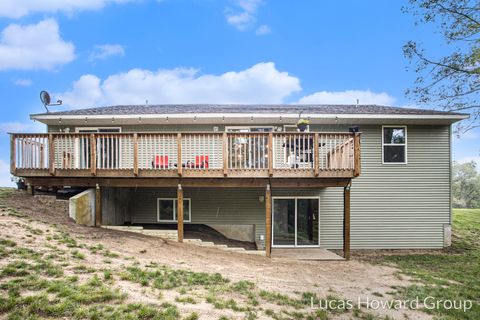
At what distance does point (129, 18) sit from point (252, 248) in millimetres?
20797

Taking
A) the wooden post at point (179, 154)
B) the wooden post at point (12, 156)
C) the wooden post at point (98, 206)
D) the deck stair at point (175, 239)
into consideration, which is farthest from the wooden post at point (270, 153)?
the wooden post at point (12, 156)

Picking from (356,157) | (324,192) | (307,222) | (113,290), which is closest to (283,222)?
(307,222)

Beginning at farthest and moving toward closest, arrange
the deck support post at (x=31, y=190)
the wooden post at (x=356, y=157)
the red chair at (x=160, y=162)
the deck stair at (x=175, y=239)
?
the deck support post at (x=31, y=190) → the deck stair at (x=175, y=239) → the red chair at (x=160, y=162) → the wooden post at (x=356, y=157)

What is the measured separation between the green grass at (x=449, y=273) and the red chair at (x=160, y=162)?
22.2ft

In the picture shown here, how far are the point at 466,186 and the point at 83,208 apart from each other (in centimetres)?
3622

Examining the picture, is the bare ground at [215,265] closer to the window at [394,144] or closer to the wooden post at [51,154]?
the wooden post at [51,154]

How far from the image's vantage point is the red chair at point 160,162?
8898mm

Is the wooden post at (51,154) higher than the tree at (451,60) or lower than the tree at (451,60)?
lower

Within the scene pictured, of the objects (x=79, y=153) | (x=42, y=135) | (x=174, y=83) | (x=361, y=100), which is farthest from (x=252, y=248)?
(x=174, y=83)

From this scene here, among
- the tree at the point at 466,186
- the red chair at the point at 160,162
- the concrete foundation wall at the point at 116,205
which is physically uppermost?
the red chair at the point at 160,162

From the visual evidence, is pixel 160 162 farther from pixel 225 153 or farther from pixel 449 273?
pixel 449 273

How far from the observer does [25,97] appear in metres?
11.6

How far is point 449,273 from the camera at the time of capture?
7984 millimetres

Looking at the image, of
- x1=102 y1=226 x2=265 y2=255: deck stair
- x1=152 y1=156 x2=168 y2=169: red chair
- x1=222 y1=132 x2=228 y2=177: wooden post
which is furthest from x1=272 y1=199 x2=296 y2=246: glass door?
x1=152 y1=156 x2=168 y2=169: red chair
